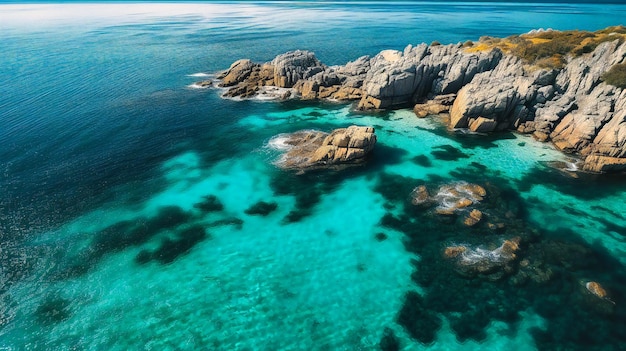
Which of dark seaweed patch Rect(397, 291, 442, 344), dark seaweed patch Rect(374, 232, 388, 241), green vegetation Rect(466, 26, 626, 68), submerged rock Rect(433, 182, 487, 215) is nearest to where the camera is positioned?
dark seaweed patch Rect(397, 291, 442, 344)

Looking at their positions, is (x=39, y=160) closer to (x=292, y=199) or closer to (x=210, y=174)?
(x=210, y=174)

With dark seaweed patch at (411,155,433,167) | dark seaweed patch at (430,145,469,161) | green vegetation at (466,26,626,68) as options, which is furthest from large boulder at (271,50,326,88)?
dark seaweed patch at (411,155,433,167)

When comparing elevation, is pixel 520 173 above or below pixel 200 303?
above

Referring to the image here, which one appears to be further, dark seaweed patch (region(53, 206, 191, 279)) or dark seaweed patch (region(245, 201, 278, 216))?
dark seaweed patch (region(245, 201, 278, 216))

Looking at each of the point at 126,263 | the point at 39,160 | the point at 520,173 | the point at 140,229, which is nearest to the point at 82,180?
the point at 39,160

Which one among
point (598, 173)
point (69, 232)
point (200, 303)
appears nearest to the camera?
point (200, 303)

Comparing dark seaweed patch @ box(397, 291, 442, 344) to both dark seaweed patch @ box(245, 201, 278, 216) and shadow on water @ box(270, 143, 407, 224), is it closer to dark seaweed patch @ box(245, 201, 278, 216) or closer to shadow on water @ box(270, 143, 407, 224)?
shadow on water @ box(270, 143, 407, 224)
